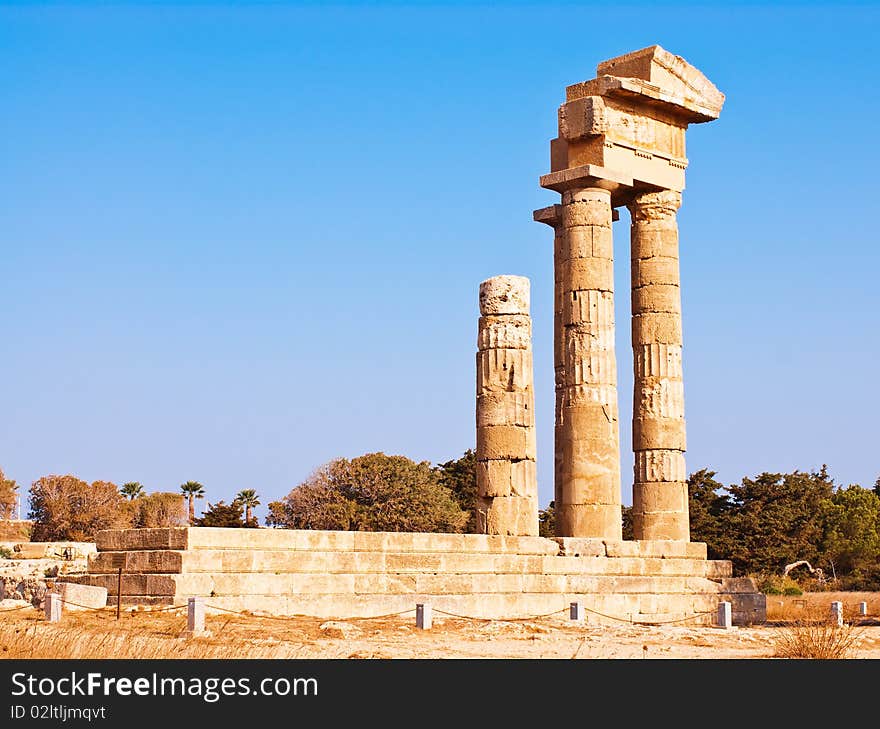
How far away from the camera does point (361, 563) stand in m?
21.3

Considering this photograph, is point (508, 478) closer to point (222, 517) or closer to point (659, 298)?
point (659, 298)

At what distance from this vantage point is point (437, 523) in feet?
169

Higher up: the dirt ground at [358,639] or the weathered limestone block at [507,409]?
the weathered limestone block at [507,409]

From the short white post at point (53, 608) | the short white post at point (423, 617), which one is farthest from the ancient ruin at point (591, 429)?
the short white post at point (53, 608)

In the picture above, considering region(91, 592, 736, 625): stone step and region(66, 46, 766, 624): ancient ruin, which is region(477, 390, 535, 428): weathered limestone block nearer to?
region(66, 46, 766, 624): ancient ruin

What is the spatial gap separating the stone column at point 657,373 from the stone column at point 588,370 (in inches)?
59.2

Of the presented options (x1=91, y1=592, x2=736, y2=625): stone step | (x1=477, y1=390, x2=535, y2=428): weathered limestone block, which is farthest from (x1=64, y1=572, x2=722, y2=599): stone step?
(x1=477, y1=390, x2=535, y2=428): weathered limestone block

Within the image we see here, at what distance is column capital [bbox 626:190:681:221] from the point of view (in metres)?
29.2

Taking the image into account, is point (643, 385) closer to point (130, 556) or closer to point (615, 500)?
point (615, 500)

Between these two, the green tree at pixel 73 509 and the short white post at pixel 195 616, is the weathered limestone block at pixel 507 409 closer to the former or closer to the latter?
the short white post at pixel 195 616

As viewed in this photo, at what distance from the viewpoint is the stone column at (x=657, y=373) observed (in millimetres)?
28672

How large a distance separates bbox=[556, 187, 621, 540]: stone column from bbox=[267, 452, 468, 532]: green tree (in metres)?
23.7

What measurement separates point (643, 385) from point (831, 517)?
26126 millimetres
